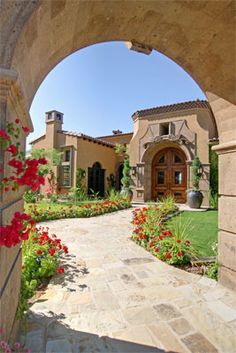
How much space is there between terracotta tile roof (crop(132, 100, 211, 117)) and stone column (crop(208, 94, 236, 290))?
9.34 meters

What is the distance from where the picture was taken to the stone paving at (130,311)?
1751 millimetres

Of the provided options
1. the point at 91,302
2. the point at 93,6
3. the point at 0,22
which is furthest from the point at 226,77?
the point at 91,302

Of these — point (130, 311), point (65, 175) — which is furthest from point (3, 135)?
point (65, 175)

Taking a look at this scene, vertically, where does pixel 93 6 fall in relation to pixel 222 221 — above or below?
above

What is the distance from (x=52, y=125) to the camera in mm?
15000

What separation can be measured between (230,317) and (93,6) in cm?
325

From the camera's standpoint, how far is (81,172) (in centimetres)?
1393

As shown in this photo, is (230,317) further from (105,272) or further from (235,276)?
(105,272)

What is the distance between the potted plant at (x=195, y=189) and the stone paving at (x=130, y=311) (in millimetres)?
6829

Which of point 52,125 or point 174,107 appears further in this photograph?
point 52,125

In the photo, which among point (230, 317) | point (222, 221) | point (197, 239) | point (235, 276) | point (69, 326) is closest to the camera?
point (69, 326)

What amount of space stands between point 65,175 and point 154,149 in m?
6.48

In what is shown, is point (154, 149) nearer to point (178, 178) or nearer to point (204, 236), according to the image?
point (178, 178)

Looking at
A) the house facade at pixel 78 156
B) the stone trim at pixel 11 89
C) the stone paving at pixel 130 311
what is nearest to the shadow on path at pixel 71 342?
the stone paving at pixel 130 311
